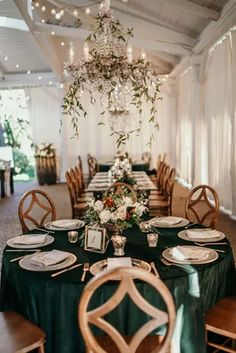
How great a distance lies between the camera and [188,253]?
7.65 ft

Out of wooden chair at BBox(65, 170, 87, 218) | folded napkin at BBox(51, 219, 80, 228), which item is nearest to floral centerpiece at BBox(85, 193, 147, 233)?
folded napkin at BBox(51, 219, 80, 228)

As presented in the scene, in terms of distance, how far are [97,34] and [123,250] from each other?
2.64 m

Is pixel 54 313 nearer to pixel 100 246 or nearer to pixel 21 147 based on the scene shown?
pixel 100 246

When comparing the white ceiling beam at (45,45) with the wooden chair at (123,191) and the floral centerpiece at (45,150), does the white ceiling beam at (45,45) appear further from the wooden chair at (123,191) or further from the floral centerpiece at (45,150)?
the wooden chair at (123,191)

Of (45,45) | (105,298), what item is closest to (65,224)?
(105,298)

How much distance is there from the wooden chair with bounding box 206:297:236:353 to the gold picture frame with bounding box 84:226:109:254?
76cm

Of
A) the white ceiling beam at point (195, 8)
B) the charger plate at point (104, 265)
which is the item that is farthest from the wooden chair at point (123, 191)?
the white ceiling beam at point (195, 8)

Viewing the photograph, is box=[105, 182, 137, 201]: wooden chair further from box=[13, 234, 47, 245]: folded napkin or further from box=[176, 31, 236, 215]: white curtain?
box=[176, 31, 236, 215]: white curtain

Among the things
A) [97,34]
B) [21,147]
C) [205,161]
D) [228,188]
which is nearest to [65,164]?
[21,147]

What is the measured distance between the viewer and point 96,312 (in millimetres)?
1518

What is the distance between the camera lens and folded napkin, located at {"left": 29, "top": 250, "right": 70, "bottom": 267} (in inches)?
87.7

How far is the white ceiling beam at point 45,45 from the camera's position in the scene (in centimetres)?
497

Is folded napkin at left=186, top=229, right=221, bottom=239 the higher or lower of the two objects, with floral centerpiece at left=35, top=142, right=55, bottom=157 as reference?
lower

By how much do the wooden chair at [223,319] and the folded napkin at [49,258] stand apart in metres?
0.93
